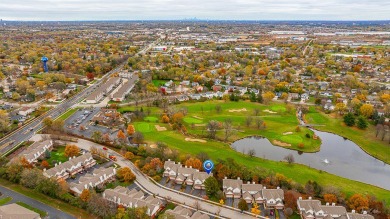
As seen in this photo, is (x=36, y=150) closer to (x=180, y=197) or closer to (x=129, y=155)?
(x=129, y=155)

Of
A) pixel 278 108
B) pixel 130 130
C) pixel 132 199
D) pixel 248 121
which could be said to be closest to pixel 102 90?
pixel 130 130

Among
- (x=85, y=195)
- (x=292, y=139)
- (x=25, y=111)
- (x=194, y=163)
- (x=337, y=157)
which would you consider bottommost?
(x=337, y=157)

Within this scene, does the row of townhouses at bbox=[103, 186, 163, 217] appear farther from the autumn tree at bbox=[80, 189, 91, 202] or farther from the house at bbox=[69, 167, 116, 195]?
the house at bbox=[69, 167, 116, 195]

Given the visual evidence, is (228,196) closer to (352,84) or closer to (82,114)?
(82,114)

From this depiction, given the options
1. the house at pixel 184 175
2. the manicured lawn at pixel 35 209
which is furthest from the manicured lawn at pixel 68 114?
the house at pixel 184 175

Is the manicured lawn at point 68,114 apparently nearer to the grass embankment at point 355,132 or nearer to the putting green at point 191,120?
the putting green at point 191,120

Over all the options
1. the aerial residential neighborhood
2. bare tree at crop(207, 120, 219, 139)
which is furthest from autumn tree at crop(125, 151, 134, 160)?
bare tree at crop(207, 120, 219, 139)

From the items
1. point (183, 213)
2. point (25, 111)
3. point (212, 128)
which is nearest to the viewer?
point (183, 213)

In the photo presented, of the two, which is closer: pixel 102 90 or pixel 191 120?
pixel 191 120
